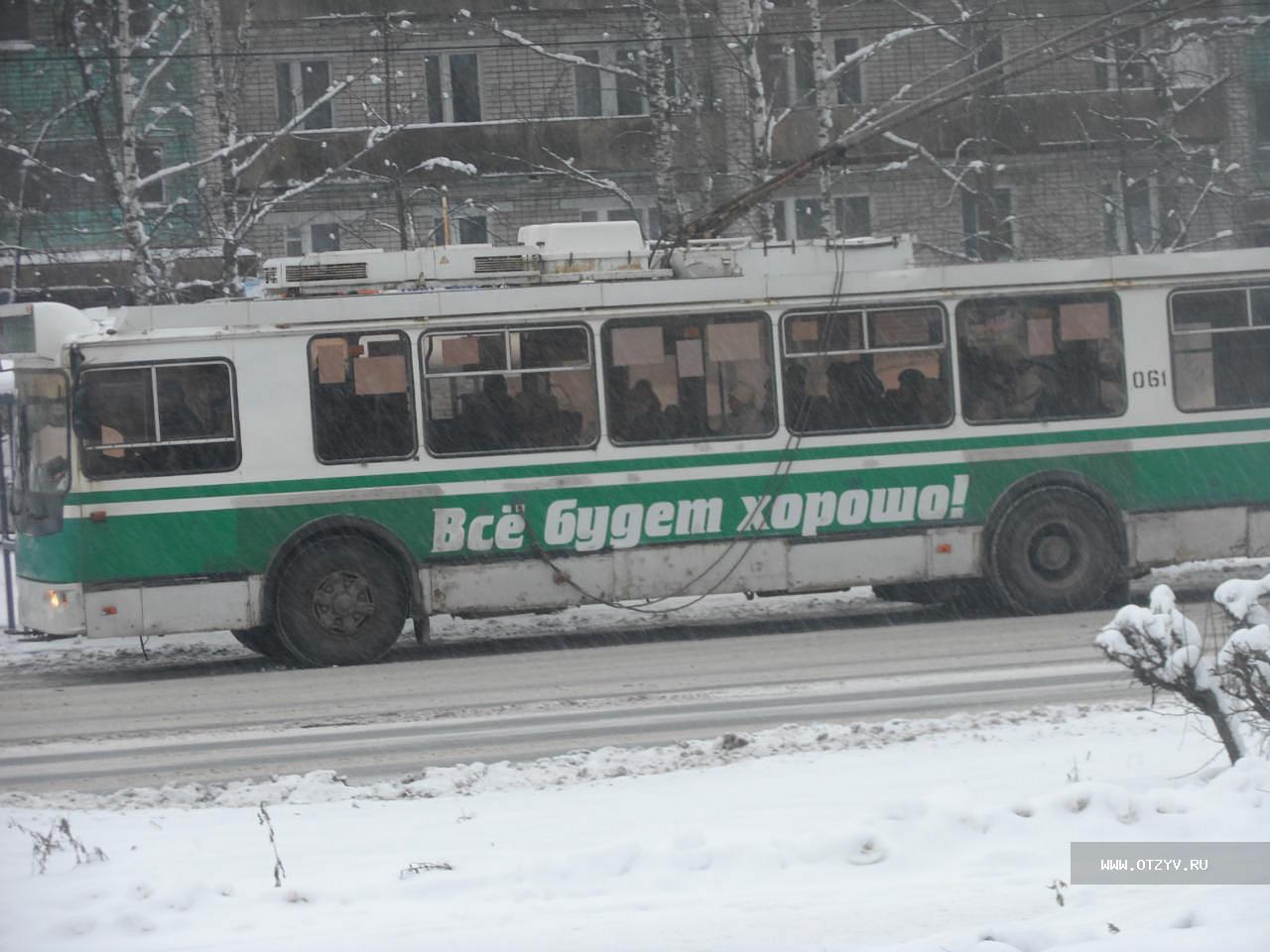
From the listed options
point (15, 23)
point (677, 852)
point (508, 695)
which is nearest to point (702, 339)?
point (508, 695)

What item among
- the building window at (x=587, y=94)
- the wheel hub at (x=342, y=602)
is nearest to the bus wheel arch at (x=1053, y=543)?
the wheel hub at (x=342, y=602)

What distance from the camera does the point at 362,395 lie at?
1334 cm

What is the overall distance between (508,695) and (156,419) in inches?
153

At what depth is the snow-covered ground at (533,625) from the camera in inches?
585

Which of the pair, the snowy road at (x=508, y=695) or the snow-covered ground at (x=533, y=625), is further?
the snow-covered ground at (x=533, y=625)

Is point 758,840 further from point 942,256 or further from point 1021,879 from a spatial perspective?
point 942,256

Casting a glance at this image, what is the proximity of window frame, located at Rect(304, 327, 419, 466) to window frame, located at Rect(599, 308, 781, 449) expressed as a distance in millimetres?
1569

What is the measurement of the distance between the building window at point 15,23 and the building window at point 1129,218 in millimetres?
20230

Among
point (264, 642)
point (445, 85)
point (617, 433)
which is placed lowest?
point (264, 642)

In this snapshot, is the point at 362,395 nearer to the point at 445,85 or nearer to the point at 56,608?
the point at 56,608

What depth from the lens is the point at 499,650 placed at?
46.3 feet

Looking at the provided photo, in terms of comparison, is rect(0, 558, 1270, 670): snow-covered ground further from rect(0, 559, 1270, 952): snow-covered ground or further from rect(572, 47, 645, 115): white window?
rect(572, 47, 645, 115): white window

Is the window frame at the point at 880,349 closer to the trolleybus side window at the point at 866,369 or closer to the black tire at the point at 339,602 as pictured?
the trolleybus side window at the point at 866,369

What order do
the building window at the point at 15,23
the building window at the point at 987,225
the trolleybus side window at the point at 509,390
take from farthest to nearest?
the building window at the point at 15,23, the building window at the point at 987,225, the trolleybus side window at the point at 509,390
